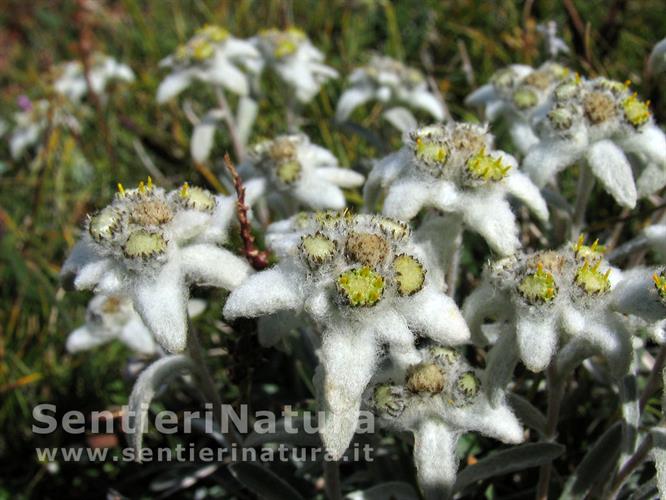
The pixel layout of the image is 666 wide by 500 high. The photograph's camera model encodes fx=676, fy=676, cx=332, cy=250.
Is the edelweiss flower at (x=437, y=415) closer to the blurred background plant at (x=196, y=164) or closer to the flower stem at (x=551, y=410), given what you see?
the flower stem at (x=551, y=410)

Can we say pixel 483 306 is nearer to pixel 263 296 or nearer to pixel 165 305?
pixel 263 296

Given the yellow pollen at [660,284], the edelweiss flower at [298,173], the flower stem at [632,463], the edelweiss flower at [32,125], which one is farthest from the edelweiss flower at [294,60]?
the flower stem at [632,463]

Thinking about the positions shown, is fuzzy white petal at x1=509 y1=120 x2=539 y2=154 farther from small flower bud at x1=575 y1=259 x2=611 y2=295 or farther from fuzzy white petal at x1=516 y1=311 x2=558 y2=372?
fuzzy white petal at x1=516 y1=311 x2=558 y2=372

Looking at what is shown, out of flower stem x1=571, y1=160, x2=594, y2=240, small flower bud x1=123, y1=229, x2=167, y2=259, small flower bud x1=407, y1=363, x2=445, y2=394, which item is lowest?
small flower bud x1=407, y1=363, x2=445, y2=394

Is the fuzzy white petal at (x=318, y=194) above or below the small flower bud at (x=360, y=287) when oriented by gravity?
below

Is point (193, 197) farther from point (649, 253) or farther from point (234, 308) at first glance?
point (649, 253)

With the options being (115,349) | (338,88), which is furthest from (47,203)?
(338,88)

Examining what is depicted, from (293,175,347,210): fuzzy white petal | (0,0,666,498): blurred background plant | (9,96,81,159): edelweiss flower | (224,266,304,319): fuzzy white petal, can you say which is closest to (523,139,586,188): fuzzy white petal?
(0,0,666,498): blurred background plant
